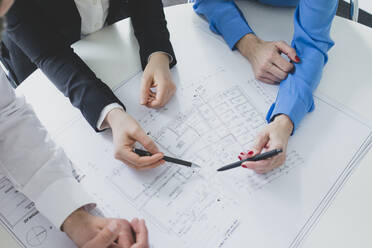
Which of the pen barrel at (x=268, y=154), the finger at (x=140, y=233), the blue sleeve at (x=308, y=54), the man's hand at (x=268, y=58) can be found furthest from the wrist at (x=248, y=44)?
the finger at (x=140, y=233)

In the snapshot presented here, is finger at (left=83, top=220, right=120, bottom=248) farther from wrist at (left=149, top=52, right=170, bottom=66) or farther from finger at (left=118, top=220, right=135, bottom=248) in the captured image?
wrist at (left=149, top=52, right=170, bottom=66)

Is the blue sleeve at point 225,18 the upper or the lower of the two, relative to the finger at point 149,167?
upper

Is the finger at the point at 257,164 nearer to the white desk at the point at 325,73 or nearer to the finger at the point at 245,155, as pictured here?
the finger at the point at 245,155

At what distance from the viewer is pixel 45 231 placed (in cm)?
57

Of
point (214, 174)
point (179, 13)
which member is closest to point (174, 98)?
point (214, 174)

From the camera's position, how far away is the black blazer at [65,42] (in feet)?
2.32

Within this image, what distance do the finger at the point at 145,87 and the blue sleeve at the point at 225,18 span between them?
10.1 inches

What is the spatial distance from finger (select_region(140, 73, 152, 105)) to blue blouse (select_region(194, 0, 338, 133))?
0.26 meters

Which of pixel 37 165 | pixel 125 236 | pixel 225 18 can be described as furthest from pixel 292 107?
pixel 37 165

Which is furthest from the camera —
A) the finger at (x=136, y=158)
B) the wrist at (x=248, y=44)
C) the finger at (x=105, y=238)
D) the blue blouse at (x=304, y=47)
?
the wrist at (x=248, y=44)

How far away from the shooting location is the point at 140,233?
55 cm

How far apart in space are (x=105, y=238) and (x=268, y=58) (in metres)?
0.57

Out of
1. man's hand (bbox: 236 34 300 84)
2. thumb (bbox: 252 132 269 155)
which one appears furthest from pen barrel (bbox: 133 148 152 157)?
man's hand (bbox: 236 34 300 84)

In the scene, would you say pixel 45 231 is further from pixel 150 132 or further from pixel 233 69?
pixel 233 69
